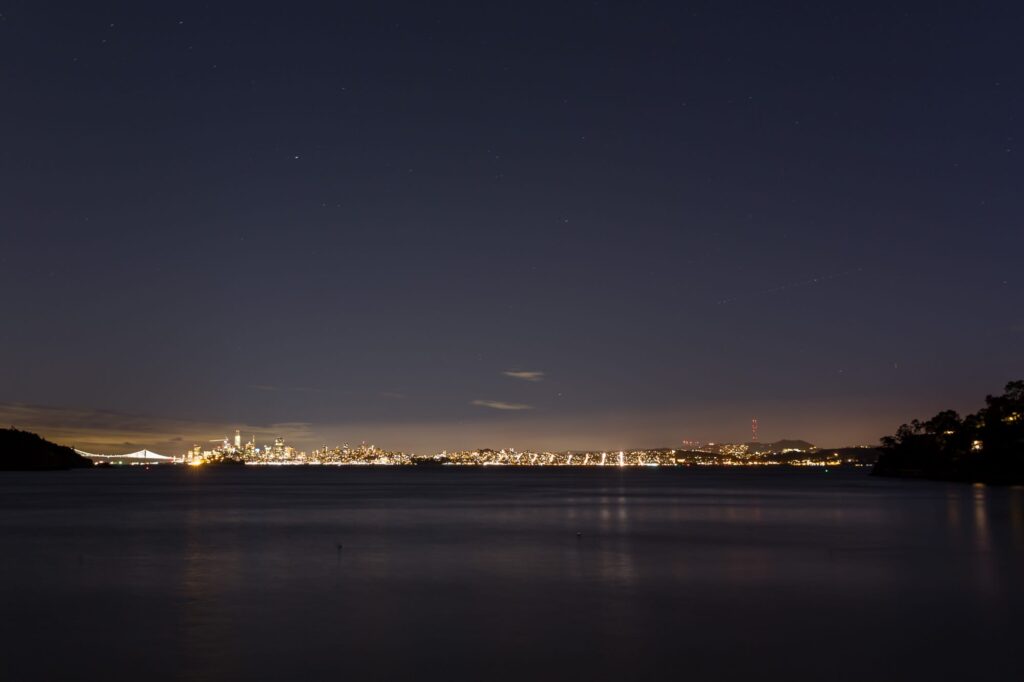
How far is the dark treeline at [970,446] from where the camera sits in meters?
99.1

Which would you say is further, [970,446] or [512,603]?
[970,446]

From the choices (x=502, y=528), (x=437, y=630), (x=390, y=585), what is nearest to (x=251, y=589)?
(x=390, y=585)

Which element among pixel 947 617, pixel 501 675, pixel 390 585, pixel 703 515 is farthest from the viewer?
pixel 703 515

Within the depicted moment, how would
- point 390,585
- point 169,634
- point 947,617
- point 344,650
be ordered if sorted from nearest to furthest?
point 344,650
point 169,634
point 947,617
point 390,585

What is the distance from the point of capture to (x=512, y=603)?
2188 centimetres

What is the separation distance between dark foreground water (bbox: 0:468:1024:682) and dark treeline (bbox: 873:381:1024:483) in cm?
6228

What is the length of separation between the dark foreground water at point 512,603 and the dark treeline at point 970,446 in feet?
204

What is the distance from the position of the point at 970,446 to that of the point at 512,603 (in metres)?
108

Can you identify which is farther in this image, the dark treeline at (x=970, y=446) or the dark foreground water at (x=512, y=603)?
the dark treeline at (x=970, y=446)

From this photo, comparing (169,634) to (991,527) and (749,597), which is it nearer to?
(749,597)

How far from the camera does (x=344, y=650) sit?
16.7 meters

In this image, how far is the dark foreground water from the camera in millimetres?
15719

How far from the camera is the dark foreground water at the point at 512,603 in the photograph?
15.7 metres

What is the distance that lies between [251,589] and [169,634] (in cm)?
582
